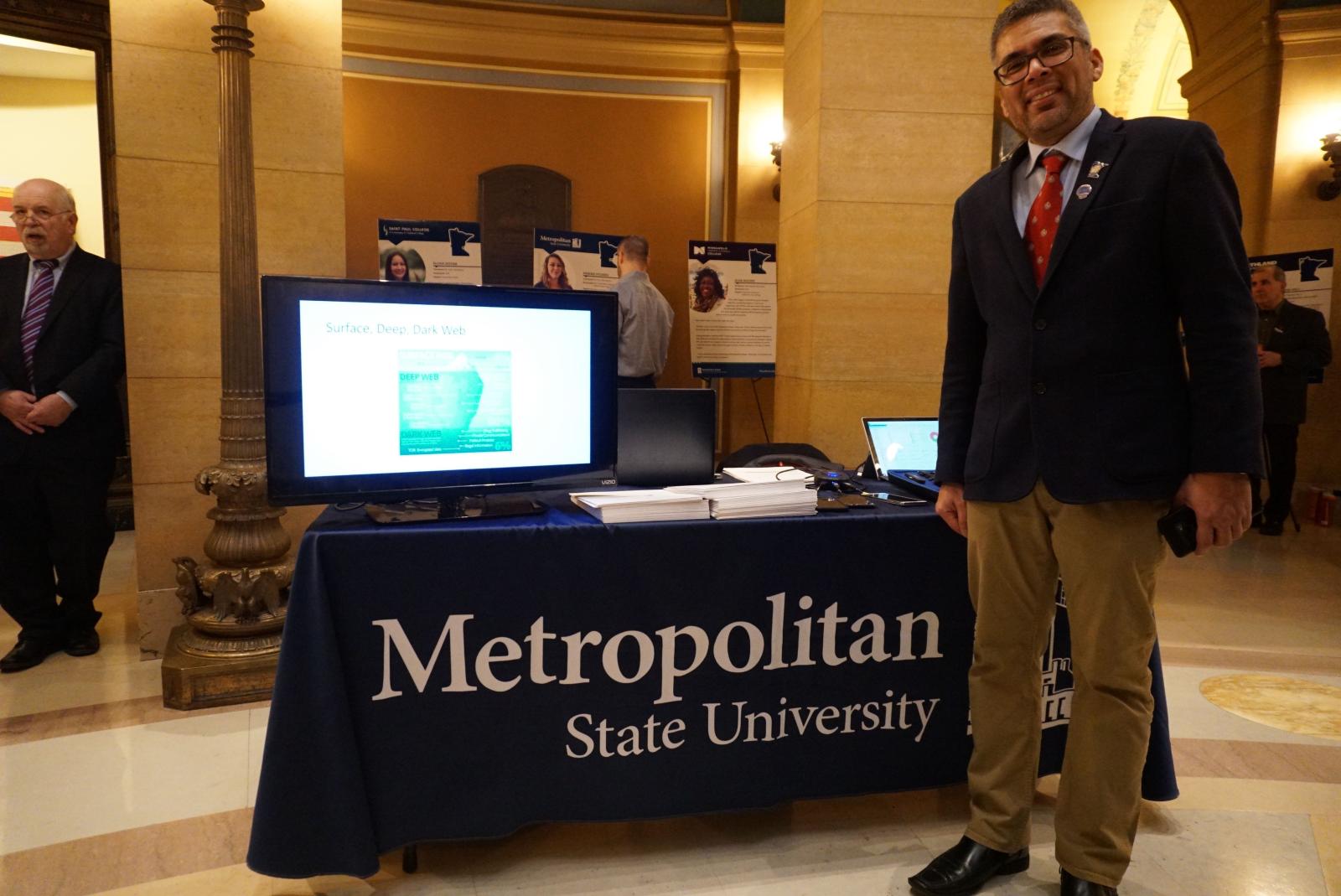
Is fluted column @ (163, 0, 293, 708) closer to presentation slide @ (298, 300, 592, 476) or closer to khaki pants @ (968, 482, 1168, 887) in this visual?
presentation slide @ (298, 300, 592, 476)

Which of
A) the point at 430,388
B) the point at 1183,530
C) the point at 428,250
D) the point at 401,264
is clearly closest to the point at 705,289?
the point at 428,250

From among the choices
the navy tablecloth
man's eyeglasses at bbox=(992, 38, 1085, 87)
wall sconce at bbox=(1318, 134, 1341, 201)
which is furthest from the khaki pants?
wall sconce at bbox=(1318, 134, 1341, 201)

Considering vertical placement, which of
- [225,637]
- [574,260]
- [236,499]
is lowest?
[225,637]

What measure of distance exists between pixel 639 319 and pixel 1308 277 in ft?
14.8

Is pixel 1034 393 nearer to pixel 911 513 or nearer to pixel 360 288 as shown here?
pixel 911 513

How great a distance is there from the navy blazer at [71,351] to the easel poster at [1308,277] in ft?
21.1

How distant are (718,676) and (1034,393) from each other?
84 cm

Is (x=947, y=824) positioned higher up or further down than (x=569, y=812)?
further down

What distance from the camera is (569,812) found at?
1.77 meters

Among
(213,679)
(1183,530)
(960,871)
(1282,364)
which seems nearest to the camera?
(1183,530)

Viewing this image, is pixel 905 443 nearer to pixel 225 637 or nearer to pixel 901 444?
pixel 901 444

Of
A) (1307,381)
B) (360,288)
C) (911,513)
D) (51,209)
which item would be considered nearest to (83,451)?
(51,209)

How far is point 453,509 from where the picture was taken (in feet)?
5.83

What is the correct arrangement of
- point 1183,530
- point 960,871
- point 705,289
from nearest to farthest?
point 1183,530, point 960,871, point 705,289
